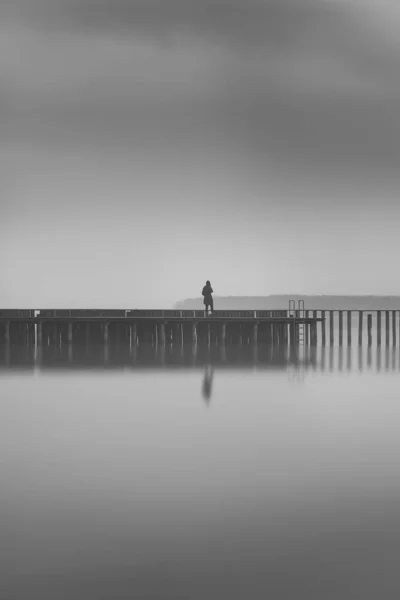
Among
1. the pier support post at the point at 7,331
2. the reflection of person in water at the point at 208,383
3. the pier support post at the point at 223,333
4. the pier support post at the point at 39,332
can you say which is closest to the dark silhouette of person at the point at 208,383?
the reflection of person in water at the point at 208,383

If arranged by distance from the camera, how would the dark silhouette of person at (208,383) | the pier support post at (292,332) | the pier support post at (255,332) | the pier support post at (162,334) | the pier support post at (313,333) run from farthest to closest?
1. the pier support post at (313,333)
2. the pier support post at (292,332)
3. the pier support post at (255,332)
4. the pier support post at (162,334)
5. the dark silhouette of person at (208,383)

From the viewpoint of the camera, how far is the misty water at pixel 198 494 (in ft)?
14.3

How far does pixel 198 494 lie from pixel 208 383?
969 centimetres

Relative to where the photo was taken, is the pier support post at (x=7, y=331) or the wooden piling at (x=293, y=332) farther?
the wooden piling at (x=293, y=332)

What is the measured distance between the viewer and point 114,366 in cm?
2044

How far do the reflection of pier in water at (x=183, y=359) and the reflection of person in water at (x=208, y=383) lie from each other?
657 millimetres

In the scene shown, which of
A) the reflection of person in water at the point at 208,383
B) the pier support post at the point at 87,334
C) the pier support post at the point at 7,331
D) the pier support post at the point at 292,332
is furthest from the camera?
the pier support post at the point at 292,332

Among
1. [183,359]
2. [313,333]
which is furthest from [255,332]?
[183,359]

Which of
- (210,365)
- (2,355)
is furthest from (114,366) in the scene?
(2,355)

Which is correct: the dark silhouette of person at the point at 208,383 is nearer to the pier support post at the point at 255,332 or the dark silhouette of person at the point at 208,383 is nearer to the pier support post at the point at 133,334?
the pier support post at the point at 133,334

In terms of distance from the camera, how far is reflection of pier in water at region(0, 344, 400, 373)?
2080 cm

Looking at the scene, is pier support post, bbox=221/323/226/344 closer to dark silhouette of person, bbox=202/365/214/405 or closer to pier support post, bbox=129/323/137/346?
pier support post, bbox=129/323/137/346

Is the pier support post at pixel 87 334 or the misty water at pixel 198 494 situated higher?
the misty water at pixel 198 494

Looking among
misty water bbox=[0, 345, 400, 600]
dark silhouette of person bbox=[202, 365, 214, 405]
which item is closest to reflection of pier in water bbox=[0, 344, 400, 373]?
dark silhouette of person bbox=[202, 365, 214, 405]
